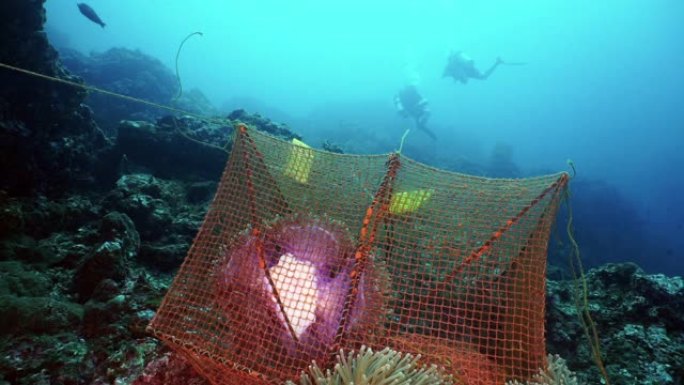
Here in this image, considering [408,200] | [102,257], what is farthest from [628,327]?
[102,257]

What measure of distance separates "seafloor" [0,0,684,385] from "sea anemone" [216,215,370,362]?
2.75ft

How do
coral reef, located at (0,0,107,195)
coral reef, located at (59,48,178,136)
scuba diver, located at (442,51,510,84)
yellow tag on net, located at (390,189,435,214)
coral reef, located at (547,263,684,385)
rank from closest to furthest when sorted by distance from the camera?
yellow tag on net, located at (390,189,435,214), coral reef, located at (547,263,684,385), coral reef, located at (0,0,107,195), coral reef, located at (59,48,178,136), scuba diver, located at (442,51,510,84)

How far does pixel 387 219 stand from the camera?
2.97 metres

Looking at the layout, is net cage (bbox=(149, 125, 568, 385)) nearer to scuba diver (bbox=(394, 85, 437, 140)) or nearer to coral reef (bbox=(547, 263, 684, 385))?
coral reef (bbox=(547, 263, 684, 385))

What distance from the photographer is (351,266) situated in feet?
9.11

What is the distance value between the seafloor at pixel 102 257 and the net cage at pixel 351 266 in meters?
0.71

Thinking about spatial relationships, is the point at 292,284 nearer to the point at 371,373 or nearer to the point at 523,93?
the point at 371,373

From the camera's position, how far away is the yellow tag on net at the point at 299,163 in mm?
3264

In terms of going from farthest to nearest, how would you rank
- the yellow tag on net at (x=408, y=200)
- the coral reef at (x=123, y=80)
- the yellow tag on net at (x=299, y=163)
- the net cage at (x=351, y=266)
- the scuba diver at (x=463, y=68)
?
1. the scuba diver at (x=463, y=68)
2. the coral reef at (x=123, y=80)
3. the yellow tag on net at (x=299, y=163)
4. the yellow tag on net at (x=408, y=200)
5. the net cage at (x=351, y=266)

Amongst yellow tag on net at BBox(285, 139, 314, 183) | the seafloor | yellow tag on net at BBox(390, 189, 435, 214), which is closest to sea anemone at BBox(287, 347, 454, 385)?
yellow tag on net at BBox(390, 189, 435, 214)

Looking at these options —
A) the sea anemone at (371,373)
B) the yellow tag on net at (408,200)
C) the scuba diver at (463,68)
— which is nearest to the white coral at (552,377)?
the sea anemone at (371,373)

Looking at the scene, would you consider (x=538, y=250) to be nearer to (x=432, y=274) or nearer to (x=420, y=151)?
(x=432, y=274)

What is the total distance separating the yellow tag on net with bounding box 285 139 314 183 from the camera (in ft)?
10.7

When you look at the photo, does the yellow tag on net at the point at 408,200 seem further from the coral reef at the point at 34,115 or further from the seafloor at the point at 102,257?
the coral reef at the point at 34,115
